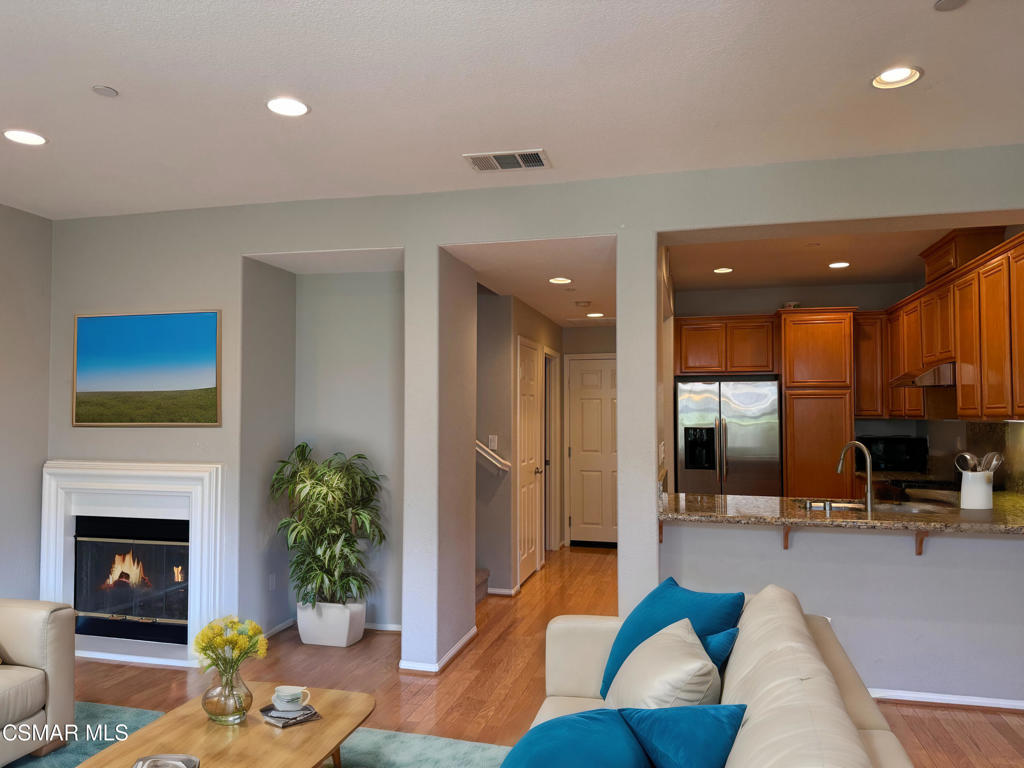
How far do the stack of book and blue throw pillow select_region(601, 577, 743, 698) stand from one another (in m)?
1.01

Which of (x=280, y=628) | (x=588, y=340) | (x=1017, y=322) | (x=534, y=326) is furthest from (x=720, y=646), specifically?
(x=588, y=340)

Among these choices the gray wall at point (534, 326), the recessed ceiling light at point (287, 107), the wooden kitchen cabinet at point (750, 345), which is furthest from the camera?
the wooden kitchen cabinet at point (750, 345)

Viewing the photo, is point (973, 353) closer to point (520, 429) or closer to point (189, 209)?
point (520, 429)

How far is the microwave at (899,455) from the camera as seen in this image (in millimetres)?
6105

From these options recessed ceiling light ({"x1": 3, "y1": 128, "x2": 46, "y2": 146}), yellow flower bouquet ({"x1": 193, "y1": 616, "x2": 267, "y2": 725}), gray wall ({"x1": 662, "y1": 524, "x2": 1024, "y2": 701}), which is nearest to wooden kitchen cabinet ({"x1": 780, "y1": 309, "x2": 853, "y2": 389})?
gray wall ({"x1": 662, "y1": 524, "x2": 1024, "y2": 701})

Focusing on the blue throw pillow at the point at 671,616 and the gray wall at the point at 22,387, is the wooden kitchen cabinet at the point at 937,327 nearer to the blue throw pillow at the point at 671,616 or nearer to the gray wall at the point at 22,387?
the blue throw pillow at the point at 671,616

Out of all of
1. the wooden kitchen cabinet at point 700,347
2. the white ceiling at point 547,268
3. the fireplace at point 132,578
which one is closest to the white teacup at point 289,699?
the fireplace at point 132,578

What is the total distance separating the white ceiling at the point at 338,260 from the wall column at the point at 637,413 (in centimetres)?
132

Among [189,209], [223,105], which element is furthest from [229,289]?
[223,105]

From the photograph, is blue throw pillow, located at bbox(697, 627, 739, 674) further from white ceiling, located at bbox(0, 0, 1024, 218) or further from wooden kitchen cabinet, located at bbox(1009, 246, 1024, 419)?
wooden kitchen cabinet, located at bbox(1009, 246, 1024, 419)

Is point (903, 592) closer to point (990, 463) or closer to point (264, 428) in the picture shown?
point (990, 463)

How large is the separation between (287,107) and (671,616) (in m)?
2.37

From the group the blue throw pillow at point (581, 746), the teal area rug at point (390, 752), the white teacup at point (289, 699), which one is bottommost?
the teal area rug at point (390, 752)

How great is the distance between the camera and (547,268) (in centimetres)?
457
